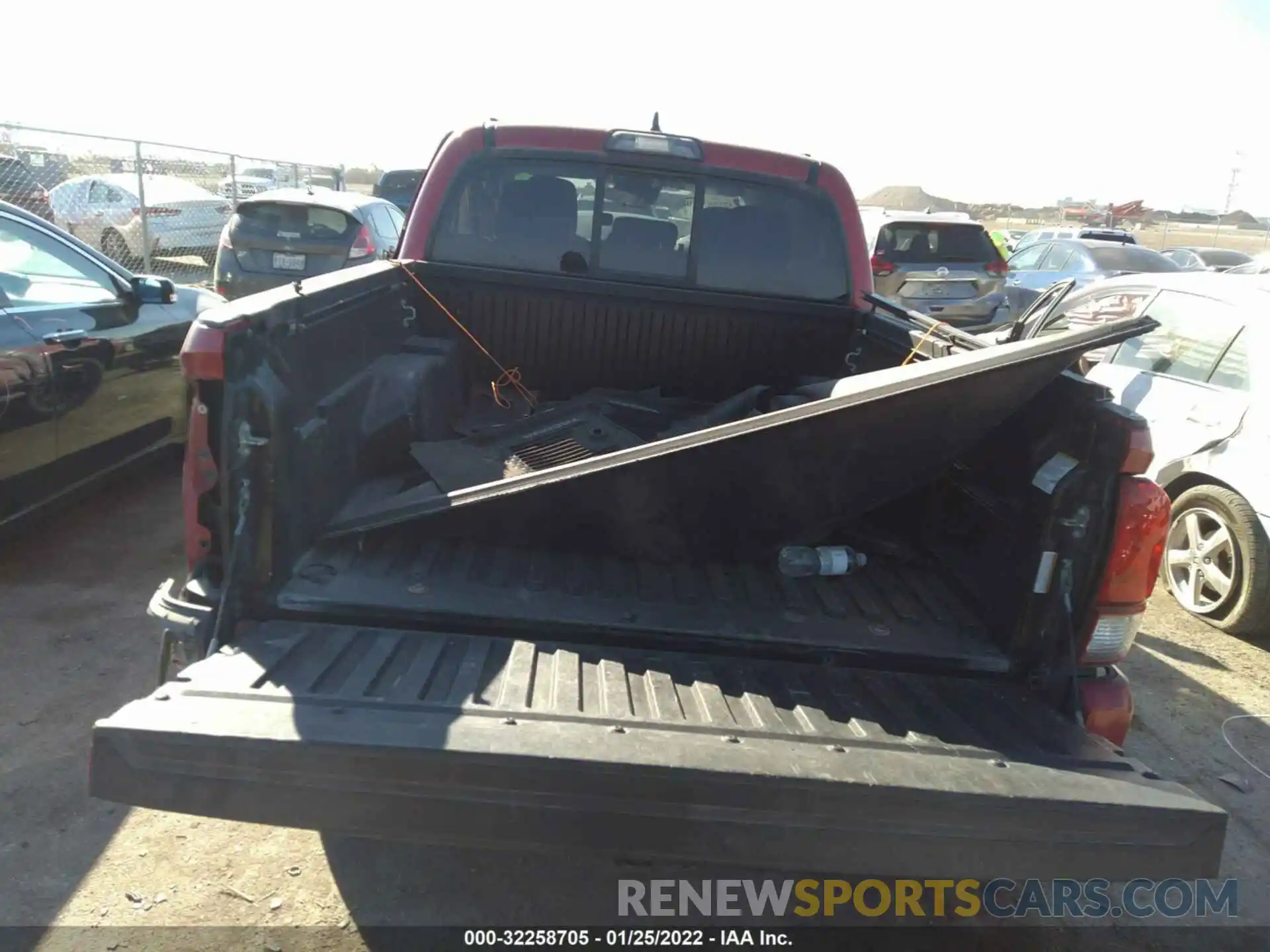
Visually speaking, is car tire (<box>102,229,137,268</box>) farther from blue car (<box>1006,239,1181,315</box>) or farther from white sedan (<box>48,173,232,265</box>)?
blue car (<box>1006,239,1181,315</box>)

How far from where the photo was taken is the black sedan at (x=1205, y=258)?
58.0 feet

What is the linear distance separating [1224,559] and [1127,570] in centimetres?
348

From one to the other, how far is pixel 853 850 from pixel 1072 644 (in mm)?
1002

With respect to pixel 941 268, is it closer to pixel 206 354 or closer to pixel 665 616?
pixel 665 616

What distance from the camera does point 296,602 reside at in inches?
100

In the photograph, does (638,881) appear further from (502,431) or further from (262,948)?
(502,431)

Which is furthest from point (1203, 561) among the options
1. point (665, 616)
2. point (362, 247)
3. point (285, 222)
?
point (285, 222)

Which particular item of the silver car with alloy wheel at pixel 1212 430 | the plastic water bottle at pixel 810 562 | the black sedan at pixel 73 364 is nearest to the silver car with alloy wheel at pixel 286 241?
the black sedan at pixel 73 364

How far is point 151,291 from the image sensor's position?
17.6 ft

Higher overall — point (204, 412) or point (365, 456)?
point (204, 412)

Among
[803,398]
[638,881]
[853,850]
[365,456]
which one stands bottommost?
[638,881]

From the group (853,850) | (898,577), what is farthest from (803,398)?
(853,850)

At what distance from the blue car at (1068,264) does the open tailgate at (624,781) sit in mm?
11346

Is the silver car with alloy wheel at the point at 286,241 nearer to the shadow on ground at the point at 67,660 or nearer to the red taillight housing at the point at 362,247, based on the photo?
the red taillight housing at the point at 362,247
